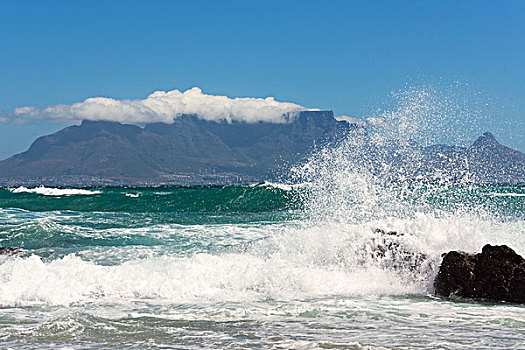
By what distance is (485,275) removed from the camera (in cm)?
753

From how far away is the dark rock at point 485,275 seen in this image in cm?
732

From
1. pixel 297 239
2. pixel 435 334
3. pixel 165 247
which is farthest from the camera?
pixel 165 247

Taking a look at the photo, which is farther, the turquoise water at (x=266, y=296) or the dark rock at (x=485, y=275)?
the dark rock at (x=485, y=275)

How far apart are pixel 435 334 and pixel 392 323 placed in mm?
618

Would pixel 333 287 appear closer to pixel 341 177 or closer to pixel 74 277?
pixel 74 277

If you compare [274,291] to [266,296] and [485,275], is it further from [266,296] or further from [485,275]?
[485,275]

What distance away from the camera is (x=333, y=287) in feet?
26.6

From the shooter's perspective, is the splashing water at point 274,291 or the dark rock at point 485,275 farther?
the dark rock at point 485,275

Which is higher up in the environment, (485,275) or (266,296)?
(485,275)

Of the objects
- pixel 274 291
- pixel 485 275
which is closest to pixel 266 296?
pixel 274 291

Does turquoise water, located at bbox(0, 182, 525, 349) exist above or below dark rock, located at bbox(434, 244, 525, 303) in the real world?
below

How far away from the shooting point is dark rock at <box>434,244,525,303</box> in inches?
288

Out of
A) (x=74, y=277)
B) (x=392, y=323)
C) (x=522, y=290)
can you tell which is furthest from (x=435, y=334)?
(x=74, y=277)

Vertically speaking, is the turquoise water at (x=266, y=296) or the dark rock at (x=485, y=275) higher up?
the dark rock at (x=485, y=275)
